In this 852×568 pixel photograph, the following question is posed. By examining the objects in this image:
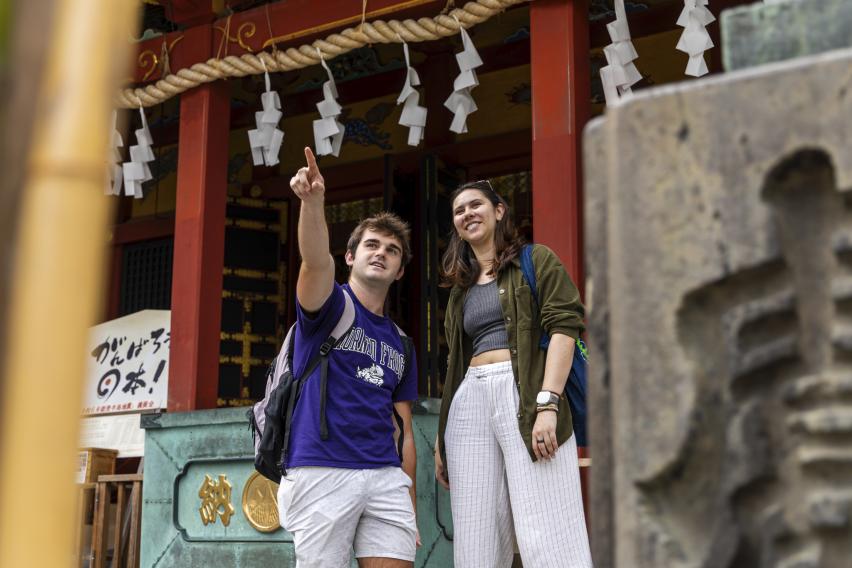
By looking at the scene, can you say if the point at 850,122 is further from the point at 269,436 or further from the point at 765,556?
the point at 269,436

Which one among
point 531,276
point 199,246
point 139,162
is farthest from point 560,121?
point 139,162

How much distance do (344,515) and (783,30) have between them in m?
2.04

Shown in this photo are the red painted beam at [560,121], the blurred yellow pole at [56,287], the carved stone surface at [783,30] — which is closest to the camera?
the blurred yellow pole at [56,287]

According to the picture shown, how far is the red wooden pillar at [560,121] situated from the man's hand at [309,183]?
2.07m

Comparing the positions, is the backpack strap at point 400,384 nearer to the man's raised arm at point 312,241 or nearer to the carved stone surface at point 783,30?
the man's raised arm at point 312,241

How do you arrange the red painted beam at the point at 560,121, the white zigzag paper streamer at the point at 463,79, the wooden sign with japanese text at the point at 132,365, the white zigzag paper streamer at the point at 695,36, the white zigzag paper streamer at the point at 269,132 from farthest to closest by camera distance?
the wooden sign with japanese text at the point at 132,365 < the white zigzag paper streamer at the point at 269,132 < the white zigzag paper streamer at the point at 463,79 < the red painted beam at the point at 560,121 < the white zigzag paper streamer at the point at 695,36

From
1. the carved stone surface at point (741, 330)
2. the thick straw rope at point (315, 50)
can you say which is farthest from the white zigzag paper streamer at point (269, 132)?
the carved stone surface at point (741, 330)

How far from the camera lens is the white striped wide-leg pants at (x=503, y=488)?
3.13 metres

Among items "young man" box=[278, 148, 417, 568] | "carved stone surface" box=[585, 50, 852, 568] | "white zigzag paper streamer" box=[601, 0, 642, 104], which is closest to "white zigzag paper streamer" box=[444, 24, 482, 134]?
"white zigzag paper streamer" box=[601, 0, 642, 104]

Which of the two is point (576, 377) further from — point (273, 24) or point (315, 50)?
point (273, 24)

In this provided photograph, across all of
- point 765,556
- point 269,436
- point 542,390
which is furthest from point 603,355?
point 269,436

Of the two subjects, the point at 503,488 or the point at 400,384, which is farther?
the point at 400,384

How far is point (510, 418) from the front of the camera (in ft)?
10.5

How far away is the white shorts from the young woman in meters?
0.18
